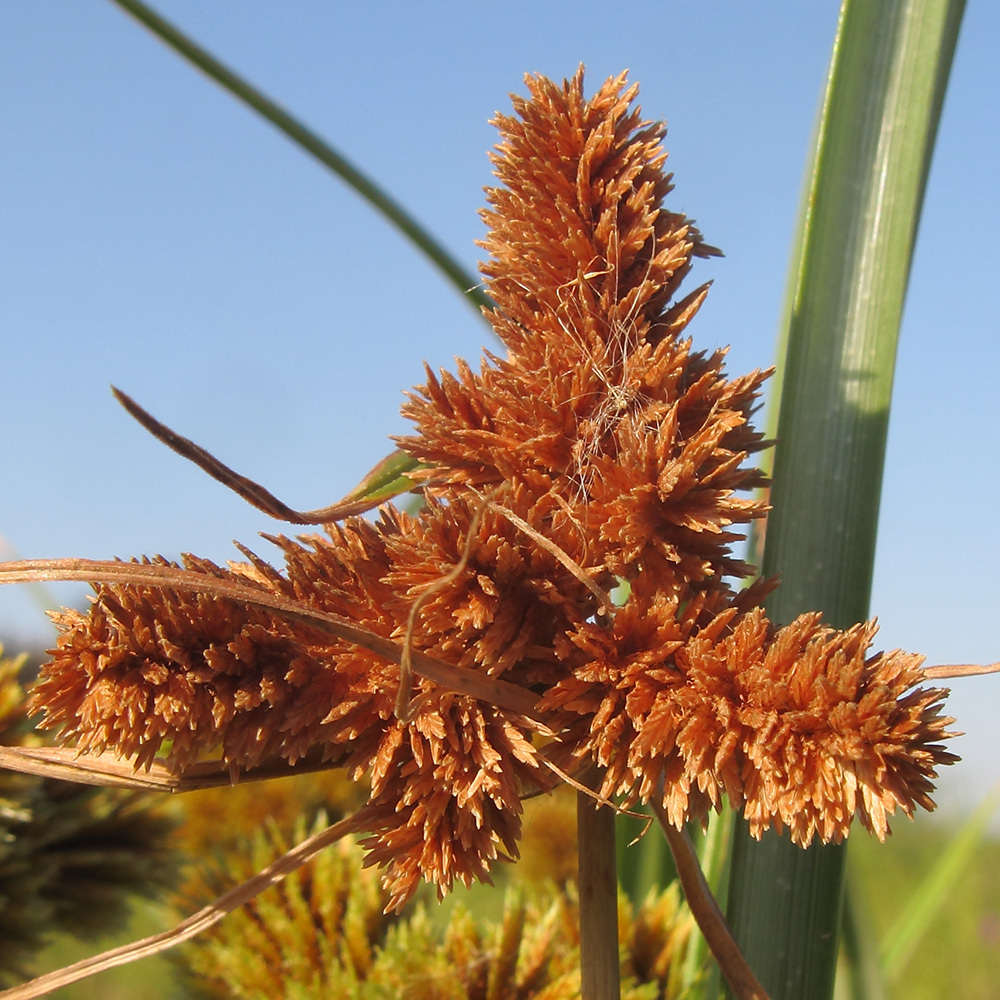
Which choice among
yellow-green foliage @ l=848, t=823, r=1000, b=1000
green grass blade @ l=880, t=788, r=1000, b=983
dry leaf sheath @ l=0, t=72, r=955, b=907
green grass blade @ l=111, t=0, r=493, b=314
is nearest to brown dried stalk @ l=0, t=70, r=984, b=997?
dry leaf sheath @ l=0, t=72, r=955, b=907

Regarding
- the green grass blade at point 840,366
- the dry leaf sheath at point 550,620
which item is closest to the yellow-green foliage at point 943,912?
the green grass blade at point 840,366

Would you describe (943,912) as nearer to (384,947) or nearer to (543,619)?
(384,947)

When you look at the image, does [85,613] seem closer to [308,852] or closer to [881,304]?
[308,852]

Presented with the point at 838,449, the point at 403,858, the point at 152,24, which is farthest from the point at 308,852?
the point at 152,24

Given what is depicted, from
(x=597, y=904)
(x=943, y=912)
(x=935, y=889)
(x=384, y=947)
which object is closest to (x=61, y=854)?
(x=384, y=947)

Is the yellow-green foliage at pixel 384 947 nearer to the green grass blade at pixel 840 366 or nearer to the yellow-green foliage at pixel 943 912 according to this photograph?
the green grass blade at pixel 840 366

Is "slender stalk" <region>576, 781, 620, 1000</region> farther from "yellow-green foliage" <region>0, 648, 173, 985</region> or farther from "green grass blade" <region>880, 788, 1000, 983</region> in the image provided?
"green grass blade" <region>880, 788, 1000, 983</region>
